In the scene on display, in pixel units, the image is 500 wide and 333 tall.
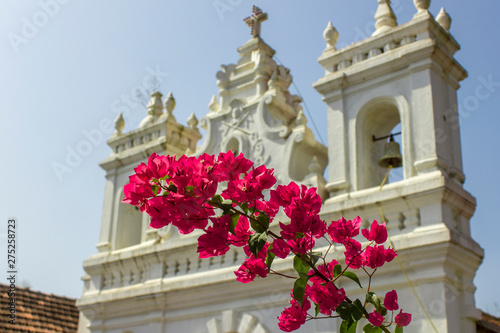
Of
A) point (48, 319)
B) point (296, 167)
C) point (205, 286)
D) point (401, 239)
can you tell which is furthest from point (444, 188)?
point (48, 319)

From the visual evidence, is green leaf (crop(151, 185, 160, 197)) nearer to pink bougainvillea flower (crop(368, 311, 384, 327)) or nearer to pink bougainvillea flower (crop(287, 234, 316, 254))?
pink bougainvillea flower (crop(287, 234, 316, 254))

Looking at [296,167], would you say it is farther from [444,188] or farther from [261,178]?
[261,178]

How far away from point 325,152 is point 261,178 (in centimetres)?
814

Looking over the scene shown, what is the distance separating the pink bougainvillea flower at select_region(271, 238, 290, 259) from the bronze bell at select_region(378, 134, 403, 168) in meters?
6.80

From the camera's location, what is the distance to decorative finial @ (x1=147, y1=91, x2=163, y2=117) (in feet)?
44.1

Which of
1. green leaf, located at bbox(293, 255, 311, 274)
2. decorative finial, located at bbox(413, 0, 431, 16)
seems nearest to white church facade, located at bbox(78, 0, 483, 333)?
decorative finial, located at bbox(413, 0, 431, 16)

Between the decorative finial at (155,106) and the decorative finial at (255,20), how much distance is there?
2679 mm

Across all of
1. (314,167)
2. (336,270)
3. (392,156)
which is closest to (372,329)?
(336,270)

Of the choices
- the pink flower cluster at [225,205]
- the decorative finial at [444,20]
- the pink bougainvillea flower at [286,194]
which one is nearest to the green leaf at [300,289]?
the pink flower cluster at [225,205]

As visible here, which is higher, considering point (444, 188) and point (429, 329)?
point (444, 188)

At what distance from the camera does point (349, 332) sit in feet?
9.25

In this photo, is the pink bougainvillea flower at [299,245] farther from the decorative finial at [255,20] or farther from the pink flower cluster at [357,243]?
the decorative finial at [255,20]

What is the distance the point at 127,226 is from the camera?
41.7 feet

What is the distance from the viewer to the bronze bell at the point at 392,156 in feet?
30.7
